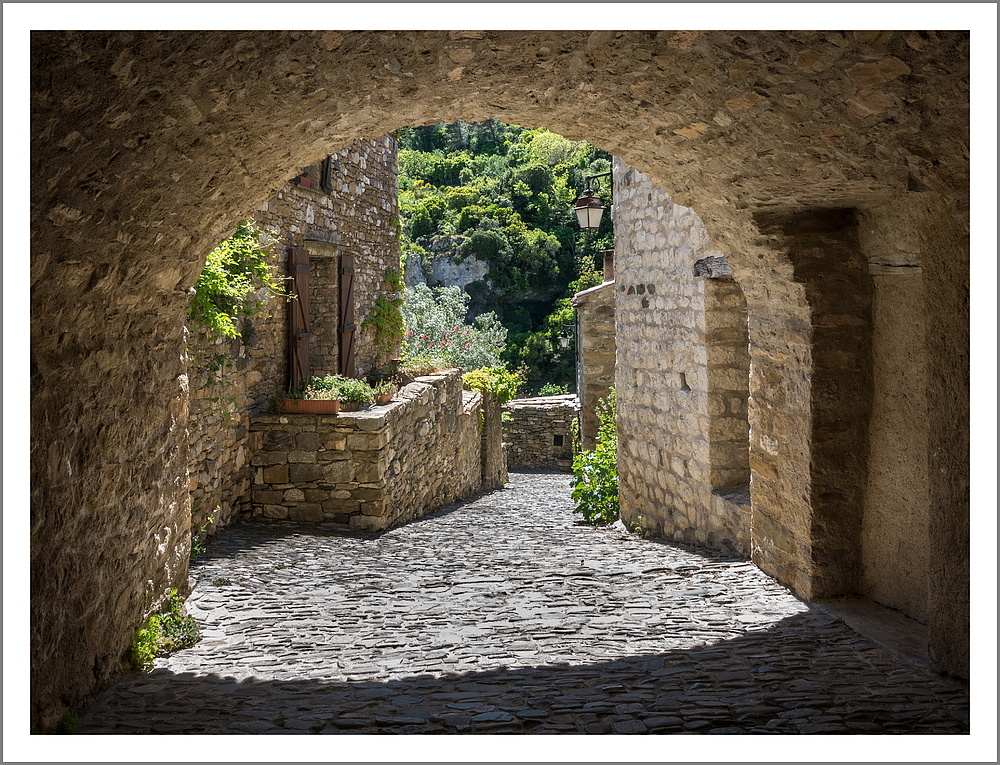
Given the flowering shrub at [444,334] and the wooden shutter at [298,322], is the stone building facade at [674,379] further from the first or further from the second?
the flowering shrub at [444,334]

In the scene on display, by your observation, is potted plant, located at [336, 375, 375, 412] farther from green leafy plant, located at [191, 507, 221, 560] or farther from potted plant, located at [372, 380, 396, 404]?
green leafy plant, located at [191, 507, 221, 560]

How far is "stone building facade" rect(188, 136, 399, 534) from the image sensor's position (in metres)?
6.23

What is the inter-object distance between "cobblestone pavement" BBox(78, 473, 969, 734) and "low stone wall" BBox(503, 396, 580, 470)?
1403 centimetres

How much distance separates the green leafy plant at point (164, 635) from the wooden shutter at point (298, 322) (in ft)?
12.7

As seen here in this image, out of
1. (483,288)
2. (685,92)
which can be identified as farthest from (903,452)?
(483,288)

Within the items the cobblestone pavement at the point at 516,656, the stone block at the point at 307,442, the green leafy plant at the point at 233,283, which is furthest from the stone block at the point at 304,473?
the green leafy plant at the point at 233,283

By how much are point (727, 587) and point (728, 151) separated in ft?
8.43

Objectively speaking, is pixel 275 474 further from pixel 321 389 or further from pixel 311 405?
pixel 321 389

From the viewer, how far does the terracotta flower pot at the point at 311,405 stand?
23.9 feet

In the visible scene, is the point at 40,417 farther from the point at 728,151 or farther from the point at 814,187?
the point at 814,187

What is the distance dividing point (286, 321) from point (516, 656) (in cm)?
508

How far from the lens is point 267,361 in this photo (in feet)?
24.6

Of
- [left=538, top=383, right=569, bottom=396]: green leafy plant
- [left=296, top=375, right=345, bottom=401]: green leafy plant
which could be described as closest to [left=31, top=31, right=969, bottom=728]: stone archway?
[left=296, top=375, right=345, bottom=401]: green leafy plant

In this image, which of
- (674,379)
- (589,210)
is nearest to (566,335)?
(589,210)
